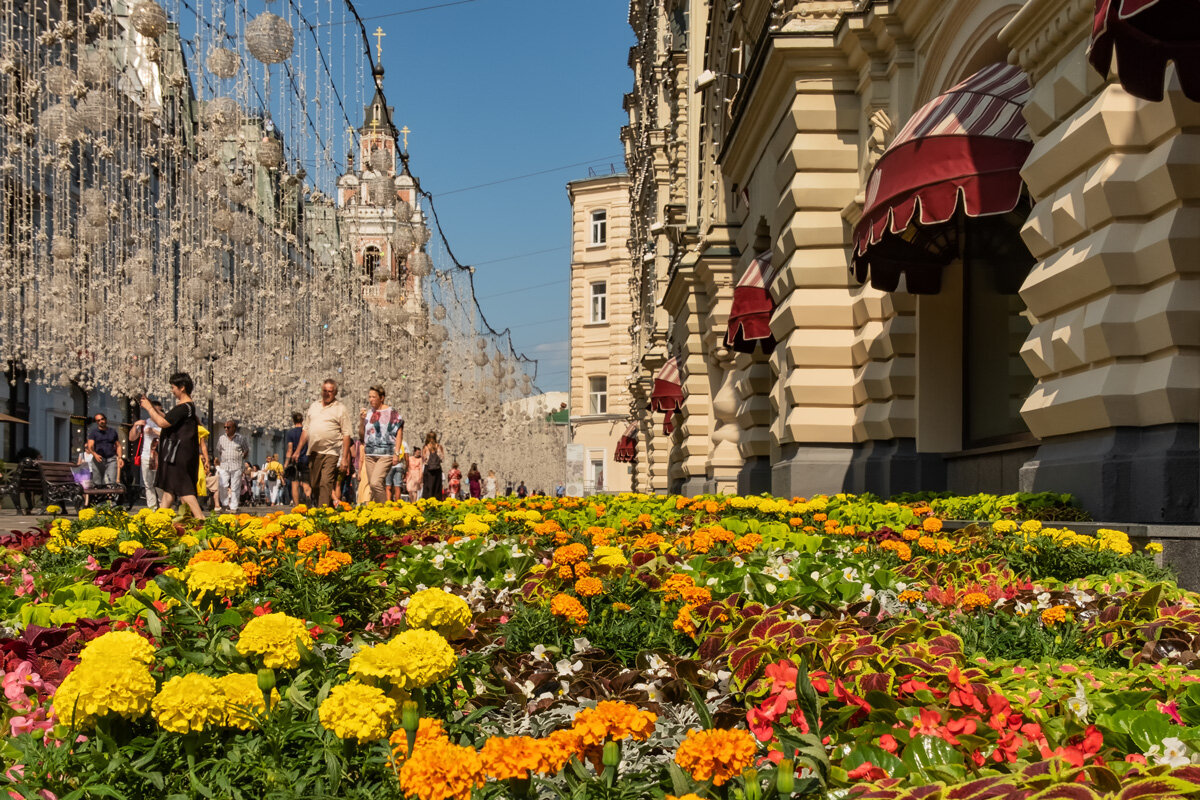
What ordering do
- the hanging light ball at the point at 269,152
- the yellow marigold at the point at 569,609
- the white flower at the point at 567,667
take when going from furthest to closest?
the hanging light ball at the point at 269,152 < the yellow marigold at the point at 569,609 < the white flower at the point at 567,667

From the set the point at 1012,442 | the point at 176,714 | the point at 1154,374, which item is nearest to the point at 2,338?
the point at 1012,442

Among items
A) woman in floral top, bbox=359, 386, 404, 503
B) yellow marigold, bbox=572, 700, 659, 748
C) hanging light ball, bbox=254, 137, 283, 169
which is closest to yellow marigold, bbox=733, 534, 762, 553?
yellow marigold, bbox=572, 700, 659, 748

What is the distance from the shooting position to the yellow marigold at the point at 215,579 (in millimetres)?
4148

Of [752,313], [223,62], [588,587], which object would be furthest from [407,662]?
[752,313]

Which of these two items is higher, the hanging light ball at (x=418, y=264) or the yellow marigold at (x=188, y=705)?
the hanging light ball at (x=418, y=264)

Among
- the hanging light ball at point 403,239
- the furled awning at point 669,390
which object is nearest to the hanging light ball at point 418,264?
the hanging light ball at point 403,239

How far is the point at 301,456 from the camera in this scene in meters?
19.0

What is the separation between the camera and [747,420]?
818 inches

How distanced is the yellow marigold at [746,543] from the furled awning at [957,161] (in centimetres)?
478

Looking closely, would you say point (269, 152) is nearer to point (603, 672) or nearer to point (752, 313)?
point (752, 313)

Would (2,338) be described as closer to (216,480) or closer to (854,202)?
(216,480)

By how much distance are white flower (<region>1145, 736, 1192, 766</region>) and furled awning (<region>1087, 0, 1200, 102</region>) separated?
191 inches

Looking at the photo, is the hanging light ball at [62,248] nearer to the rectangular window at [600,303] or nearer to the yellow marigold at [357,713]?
the yellow marigold at [357,713]

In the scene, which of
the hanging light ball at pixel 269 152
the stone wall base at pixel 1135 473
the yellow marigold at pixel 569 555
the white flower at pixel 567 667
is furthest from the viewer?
the hanging light ball at pixel 269 152
